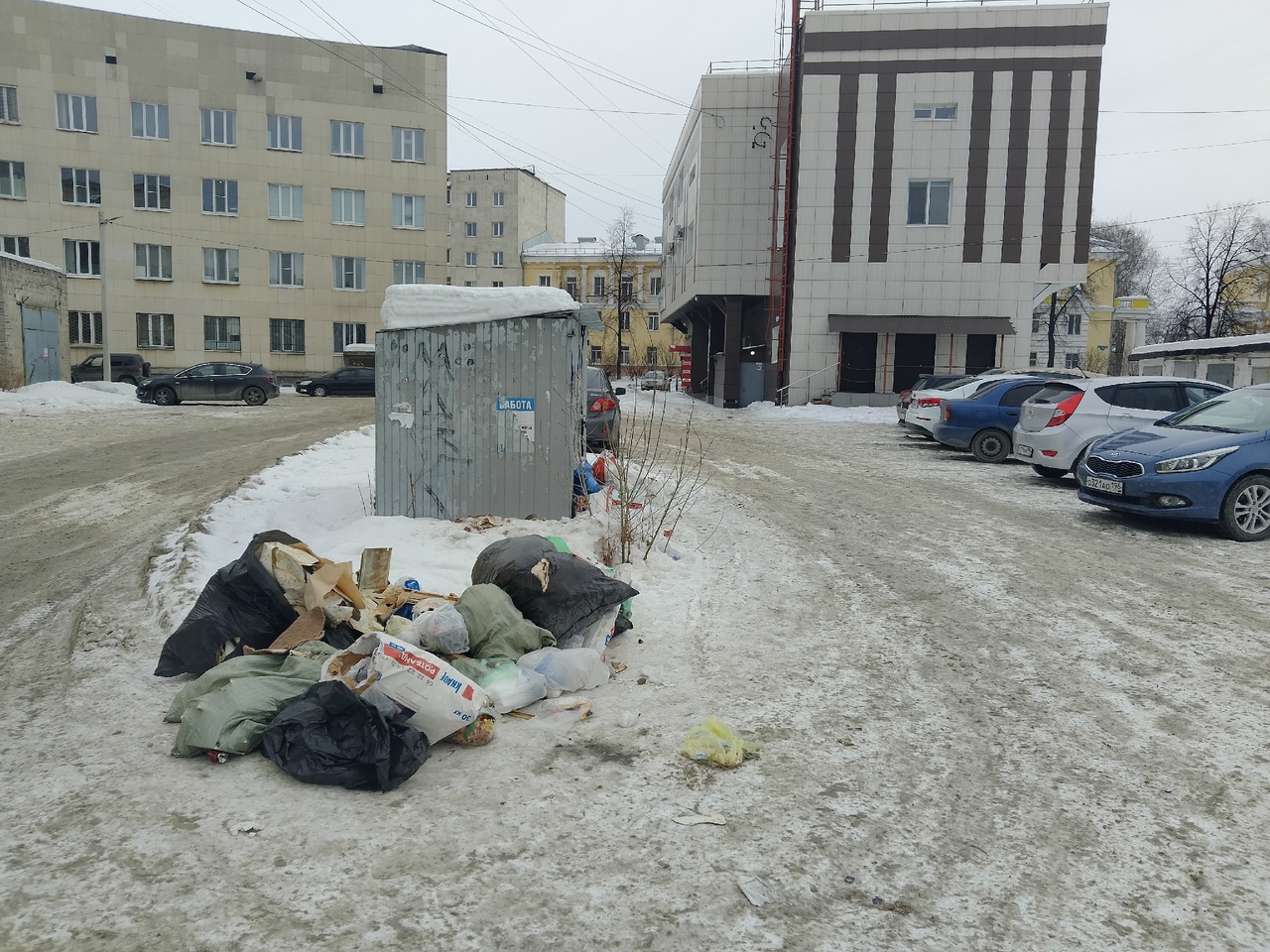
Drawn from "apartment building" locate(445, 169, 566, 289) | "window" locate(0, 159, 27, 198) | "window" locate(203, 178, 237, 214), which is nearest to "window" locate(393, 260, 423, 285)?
"window" locate(203, 178, 237, 214)

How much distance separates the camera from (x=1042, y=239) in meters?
33.2

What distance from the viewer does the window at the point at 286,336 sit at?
4547 cm

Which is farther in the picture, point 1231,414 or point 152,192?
point 152,192

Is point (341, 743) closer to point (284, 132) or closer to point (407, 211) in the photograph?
point (407, 211)

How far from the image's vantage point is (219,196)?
145ft

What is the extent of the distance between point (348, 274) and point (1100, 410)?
40794 millimetres

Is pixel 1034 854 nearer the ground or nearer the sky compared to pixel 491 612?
nearer the ground

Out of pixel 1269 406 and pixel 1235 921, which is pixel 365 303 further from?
pixel 1235 921

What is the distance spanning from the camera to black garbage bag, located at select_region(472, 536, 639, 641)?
211 inches

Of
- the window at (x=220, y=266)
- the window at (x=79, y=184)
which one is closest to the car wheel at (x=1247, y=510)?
the window at (x=220, y=266)

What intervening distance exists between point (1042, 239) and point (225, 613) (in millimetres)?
34365

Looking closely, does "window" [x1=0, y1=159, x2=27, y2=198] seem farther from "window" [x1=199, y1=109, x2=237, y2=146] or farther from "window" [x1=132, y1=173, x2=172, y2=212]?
"window" [x1=199, y1=109, x2=237, y2=146]

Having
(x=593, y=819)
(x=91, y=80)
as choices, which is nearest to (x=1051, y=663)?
(x=593, y=819)

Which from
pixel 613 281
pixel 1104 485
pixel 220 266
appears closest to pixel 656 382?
pixel 1104 485
